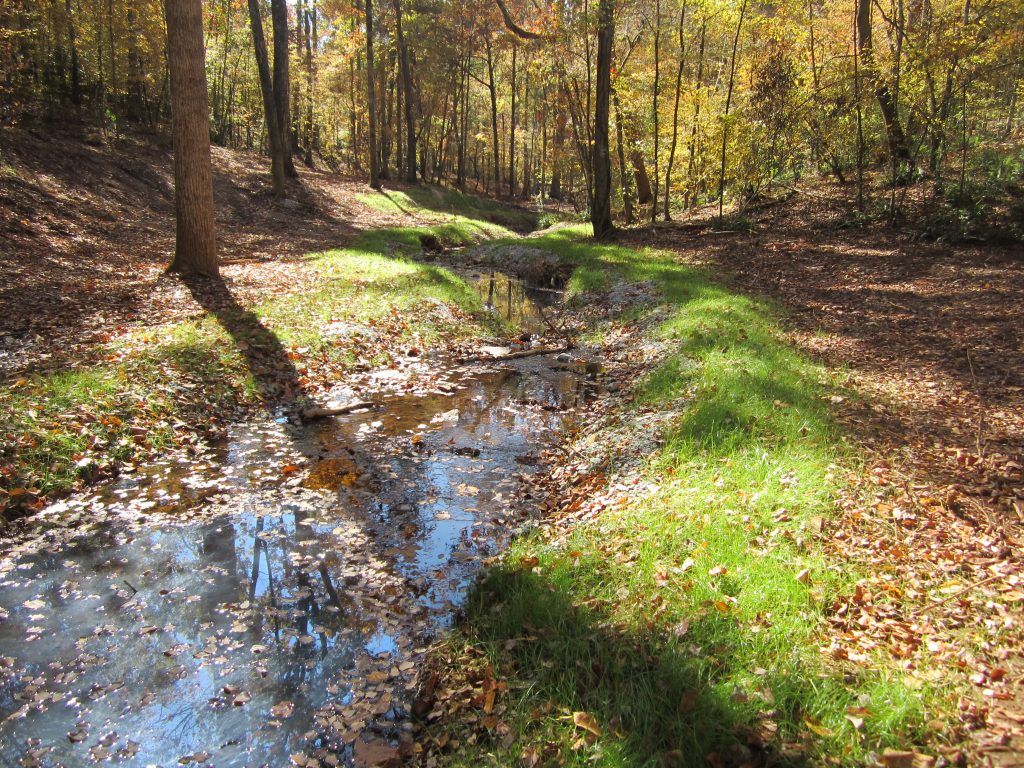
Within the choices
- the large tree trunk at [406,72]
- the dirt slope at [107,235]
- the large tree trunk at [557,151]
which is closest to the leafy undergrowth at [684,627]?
the dirt slope at [107,235]

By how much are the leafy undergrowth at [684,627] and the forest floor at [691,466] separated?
0.6 inches

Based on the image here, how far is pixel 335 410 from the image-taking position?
23.4 ft

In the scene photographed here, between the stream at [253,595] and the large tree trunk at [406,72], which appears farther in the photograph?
the large tree trunk at [406,72]

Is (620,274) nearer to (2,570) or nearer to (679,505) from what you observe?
(679,505)

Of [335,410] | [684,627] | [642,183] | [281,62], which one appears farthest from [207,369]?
[642,183]

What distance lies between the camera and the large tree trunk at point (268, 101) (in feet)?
63.4

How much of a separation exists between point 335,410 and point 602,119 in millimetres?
13630

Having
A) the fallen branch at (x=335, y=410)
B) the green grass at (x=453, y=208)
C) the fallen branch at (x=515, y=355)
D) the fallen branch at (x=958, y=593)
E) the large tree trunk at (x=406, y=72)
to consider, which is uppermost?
the large tree trunk at (x=406, y=72)

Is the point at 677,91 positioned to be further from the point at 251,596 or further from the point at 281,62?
the point at 251,596

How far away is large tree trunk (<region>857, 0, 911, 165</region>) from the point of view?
46.3ft

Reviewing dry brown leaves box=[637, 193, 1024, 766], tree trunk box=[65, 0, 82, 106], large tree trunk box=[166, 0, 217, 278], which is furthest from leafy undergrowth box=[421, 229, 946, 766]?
tree trunk box=[65, 0, 82, 106]

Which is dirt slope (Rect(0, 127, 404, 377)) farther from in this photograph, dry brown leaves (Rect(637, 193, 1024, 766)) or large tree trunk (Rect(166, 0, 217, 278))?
dry brown leaves (Rect(637, 193, 1024, 766))

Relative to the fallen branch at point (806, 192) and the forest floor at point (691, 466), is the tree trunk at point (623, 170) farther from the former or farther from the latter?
the forest floor at point (691, 466)

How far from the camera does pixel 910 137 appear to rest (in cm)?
1492
